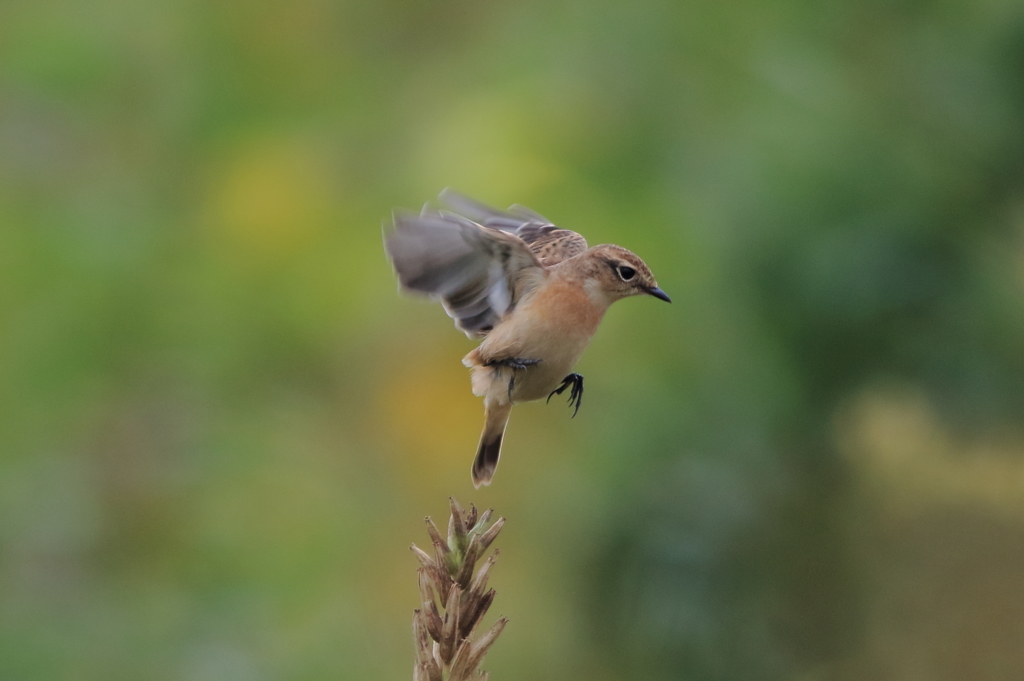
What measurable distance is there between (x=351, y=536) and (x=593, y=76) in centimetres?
142

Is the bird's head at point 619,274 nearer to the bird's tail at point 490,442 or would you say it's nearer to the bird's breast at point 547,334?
the bird's breast at point 547,334

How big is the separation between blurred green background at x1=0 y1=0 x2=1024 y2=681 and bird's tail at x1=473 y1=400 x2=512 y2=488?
0.31 m

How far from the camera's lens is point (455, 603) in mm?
985

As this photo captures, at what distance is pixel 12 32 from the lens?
9.59 feet

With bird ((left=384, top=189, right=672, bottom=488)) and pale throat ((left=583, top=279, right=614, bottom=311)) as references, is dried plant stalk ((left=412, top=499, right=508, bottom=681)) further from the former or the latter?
pale throat ((left=583, top=279, right=614, bottom=311))

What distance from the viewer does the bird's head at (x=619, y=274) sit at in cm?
200

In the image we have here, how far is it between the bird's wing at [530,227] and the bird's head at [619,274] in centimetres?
16

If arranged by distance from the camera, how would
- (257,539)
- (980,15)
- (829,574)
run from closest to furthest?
(829,574) < (257,539) < (980,15)

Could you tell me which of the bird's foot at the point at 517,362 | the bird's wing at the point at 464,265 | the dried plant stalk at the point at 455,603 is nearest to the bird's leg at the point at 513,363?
the bird's foot at the point at 517,362

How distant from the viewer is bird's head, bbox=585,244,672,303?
200cm

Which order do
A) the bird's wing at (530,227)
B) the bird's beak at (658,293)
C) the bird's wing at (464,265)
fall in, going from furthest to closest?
1. the bird's wing at (530,227)
2. the bird's beak at (658,293)
3. the bird's wing at (464,265)

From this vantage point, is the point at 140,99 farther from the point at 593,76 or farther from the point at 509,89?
the point at 593,76

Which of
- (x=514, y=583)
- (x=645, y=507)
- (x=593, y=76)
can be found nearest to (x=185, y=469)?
(x=514, y=583)

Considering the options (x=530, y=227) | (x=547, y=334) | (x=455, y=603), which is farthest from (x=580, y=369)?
(x=455, y=603)
